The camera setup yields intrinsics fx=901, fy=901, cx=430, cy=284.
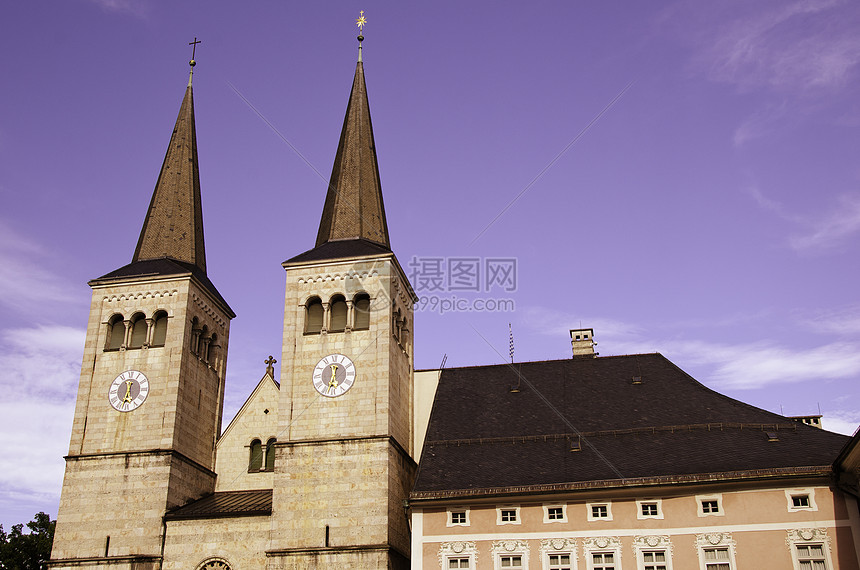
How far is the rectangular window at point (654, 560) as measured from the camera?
Answer: 28375 millimetres

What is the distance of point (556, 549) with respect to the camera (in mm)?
29203

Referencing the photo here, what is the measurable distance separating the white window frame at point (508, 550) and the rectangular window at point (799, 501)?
852cm

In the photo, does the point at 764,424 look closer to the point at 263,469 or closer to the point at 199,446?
the point at 263,469

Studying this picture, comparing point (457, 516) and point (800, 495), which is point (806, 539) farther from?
point (457, 516)

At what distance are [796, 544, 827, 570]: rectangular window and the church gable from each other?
20431mm

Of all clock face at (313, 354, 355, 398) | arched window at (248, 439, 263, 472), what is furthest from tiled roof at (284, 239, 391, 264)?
arched window at (248, 439, 263, 472)

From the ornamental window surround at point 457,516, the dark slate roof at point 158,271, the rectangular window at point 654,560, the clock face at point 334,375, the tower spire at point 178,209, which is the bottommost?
the rectangular window at point 654,560

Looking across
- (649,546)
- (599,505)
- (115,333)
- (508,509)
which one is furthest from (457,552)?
(115,333)

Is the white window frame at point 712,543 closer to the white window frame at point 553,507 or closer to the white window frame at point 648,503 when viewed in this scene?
the white window frame at point 648,503

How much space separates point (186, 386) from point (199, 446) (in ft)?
8.89

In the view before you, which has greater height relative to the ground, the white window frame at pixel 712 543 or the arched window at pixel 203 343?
the arched window at pixel 203 343

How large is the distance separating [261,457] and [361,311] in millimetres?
7936

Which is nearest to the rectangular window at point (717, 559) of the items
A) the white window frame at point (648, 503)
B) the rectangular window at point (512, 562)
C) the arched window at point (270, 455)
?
the white window frame at point (648, 503)

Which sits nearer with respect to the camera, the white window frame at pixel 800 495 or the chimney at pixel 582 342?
the white window frame at pixel 800 495
